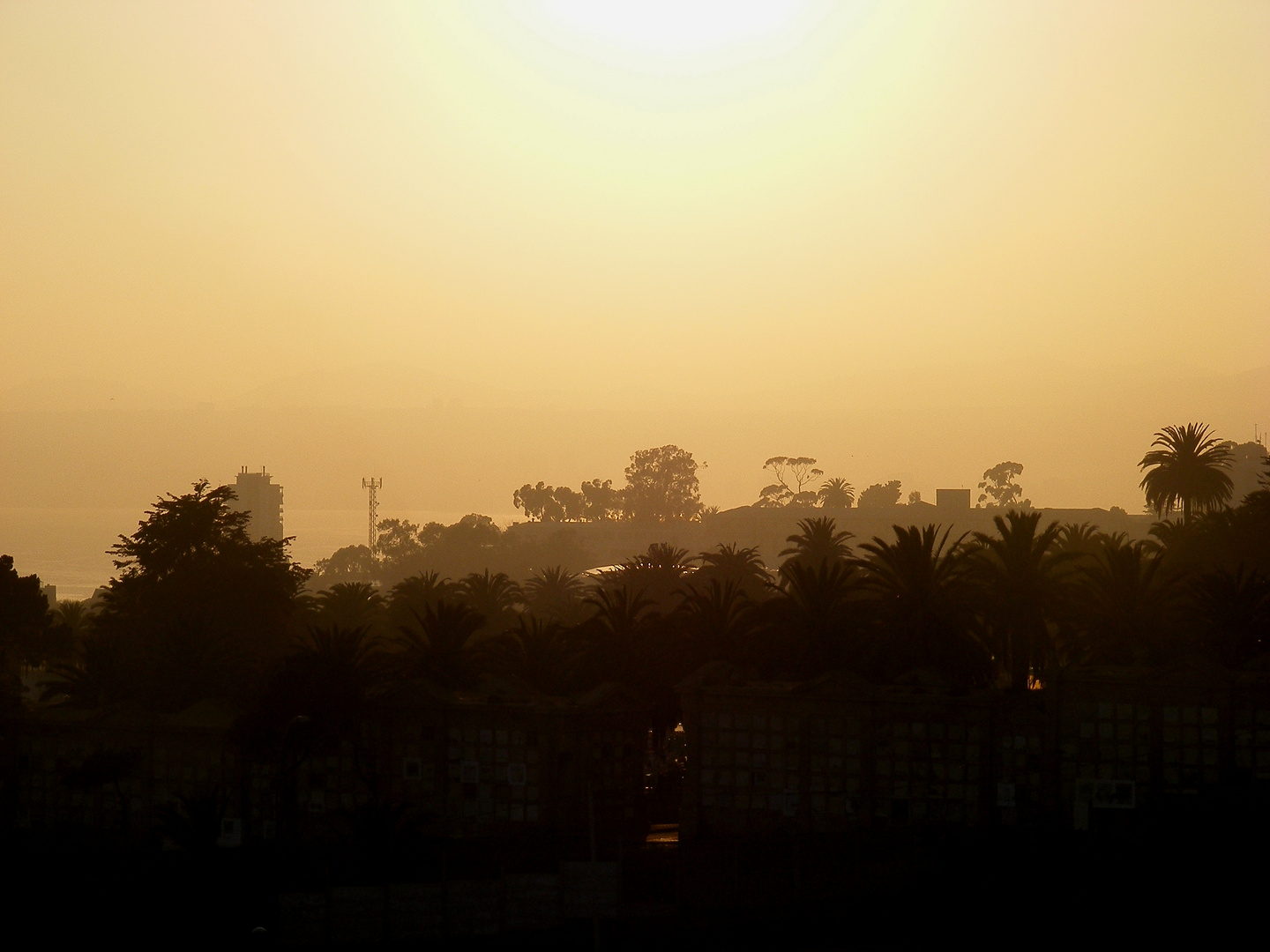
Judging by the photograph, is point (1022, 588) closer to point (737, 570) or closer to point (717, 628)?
point (717, 628)

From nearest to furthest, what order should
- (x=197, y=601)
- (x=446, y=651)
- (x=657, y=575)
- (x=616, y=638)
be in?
1. (x=446, y=651)
2. (x=616, y=638)
3. (x=197, y=601)
4. (x=657, y=575)

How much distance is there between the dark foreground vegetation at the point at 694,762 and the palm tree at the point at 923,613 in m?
0.14

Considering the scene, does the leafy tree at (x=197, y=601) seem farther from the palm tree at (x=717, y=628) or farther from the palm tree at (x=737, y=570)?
the palm tree at (x=737, y=570)

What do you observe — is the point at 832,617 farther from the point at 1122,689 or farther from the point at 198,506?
the point at 198,506

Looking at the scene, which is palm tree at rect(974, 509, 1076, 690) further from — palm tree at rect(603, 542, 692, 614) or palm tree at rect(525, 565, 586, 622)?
palm tree at rect(525, 565, 586, 622)

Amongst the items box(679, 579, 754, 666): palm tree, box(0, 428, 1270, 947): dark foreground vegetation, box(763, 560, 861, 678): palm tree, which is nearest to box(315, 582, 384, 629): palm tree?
box(0, 428, 1270, 947): dark foreground vegetation

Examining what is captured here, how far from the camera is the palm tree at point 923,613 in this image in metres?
52.9

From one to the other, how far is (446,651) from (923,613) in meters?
18.2

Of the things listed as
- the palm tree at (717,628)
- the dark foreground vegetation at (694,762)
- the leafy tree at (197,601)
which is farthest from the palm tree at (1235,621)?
the leafy tree at (197,601)

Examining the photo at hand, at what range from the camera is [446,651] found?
5606 centimetres

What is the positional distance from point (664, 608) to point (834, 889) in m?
41.9

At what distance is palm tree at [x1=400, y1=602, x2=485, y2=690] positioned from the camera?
55.4 metres

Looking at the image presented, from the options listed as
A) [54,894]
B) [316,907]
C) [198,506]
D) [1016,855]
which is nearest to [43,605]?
[198,506]

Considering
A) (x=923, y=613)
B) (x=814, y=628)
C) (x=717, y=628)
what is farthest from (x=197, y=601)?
(x=923, y=613)
